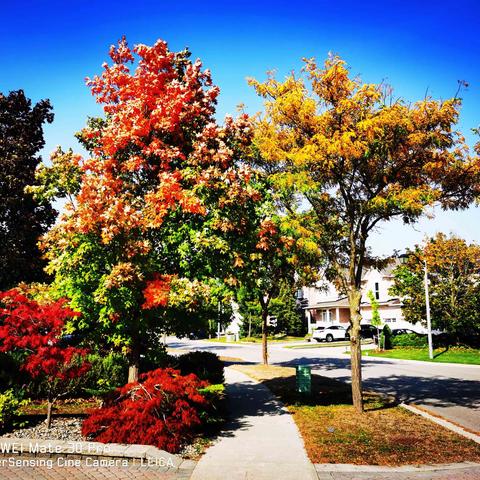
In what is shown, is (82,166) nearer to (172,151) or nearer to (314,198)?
(172,151)

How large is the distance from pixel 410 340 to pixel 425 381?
19.0m

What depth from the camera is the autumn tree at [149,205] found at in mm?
8391

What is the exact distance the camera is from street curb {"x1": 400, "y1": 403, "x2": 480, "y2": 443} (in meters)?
9.16

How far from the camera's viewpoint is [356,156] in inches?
422

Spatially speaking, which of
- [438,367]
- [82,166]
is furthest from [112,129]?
[438,367]

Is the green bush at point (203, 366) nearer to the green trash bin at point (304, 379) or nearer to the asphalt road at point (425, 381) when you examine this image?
the green trash bin at point (304, 379)

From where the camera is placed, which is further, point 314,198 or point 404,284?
point 404,284

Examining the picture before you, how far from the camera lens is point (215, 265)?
9.43 m

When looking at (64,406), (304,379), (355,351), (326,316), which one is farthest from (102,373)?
(326,316)

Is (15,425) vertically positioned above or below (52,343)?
below

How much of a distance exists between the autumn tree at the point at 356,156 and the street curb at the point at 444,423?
1.94m

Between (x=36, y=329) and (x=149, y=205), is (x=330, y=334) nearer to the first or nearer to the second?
(x=149, y=205)

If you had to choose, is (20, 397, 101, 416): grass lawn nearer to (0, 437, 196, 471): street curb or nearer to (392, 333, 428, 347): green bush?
(0, 437, 196, 471): street curb

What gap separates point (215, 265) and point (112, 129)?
4.12 meters
